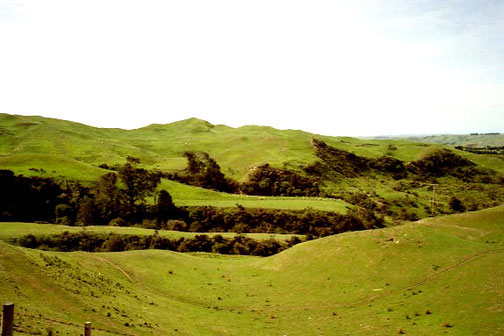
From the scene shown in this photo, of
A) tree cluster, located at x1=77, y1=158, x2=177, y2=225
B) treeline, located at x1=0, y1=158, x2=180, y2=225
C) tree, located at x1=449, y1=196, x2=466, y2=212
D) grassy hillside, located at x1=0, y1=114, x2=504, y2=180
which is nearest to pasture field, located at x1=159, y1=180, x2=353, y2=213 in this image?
tree cluster, located at x1=77, y1=158, x2=177, y2=225

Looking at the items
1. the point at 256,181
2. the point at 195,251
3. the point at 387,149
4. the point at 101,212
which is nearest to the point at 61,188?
the point at 101,212

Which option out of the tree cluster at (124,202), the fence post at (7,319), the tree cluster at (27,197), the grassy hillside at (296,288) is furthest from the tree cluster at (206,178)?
the fence post at (7,319)

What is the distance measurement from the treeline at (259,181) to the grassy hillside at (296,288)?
68.2m

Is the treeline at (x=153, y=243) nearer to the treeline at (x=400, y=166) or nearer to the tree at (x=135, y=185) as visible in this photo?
the tree at (x=135, y=185)

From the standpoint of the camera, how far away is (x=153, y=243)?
6366 cm

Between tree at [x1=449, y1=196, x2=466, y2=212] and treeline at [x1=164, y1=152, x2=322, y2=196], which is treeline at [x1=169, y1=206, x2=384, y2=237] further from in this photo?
tree at [x1=449, y1=196, x2=466, y2=212]

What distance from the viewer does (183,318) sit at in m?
30.1

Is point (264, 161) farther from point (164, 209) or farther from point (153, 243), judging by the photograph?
point (153, 243)

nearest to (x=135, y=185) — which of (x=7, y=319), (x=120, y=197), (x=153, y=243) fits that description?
(x=120, y=197)

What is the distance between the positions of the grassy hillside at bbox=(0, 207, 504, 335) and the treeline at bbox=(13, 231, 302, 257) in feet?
47.5

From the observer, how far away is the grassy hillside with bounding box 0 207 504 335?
25453mm

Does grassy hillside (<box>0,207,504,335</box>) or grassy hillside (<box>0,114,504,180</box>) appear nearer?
grassy hillside (<box>0,207,504,335</box>)

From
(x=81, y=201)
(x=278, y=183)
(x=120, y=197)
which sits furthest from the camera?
(x=278, y=183)

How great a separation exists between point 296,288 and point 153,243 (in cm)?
3195
